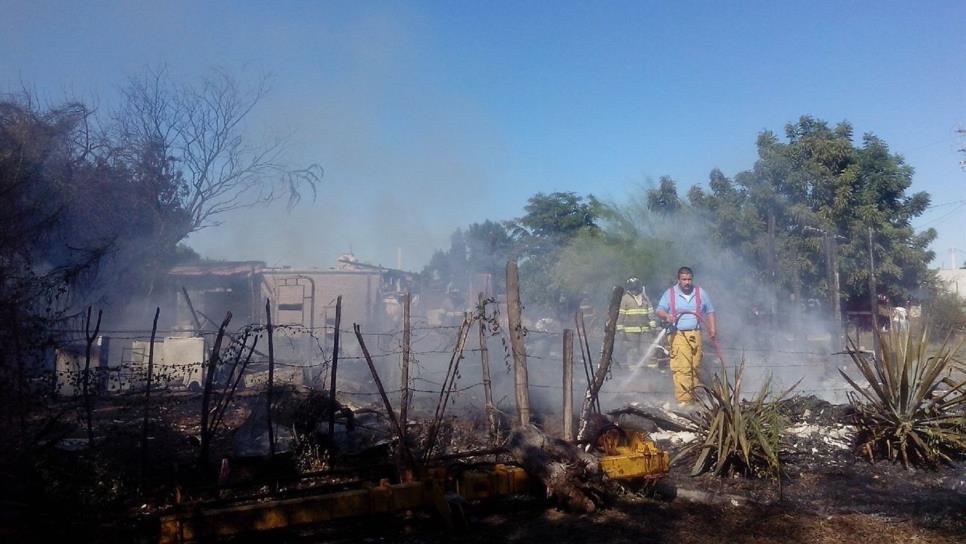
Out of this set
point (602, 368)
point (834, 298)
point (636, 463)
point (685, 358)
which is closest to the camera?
point (636, 463)

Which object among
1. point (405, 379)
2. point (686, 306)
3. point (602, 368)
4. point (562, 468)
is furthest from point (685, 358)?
point (562, 468)

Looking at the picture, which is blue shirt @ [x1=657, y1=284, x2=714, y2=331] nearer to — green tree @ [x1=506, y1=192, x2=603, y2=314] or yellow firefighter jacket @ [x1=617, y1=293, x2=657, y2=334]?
yellow firefighter jacket @ [x1=617, y1=293, x2=657, y2=334]

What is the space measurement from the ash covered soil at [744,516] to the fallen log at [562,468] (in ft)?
0.48

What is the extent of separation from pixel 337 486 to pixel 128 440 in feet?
13.1

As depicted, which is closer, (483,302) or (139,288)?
(483,302)

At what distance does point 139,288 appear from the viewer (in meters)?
20.0

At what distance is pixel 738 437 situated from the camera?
6621 mm

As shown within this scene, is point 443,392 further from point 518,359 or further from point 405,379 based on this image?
point 518,359

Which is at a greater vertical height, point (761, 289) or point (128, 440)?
point (761, 289)

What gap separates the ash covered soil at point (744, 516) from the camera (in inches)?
200

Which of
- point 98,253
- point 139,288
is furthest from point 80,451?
point 139,288

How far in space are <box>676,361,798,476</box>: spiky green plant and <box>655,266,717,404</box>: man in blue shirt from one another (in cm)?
222

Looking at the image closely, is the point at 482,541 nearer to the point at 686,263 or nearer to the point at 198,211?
the point at 686,263

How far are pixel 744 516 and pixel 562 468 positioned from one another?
1.47 meters
